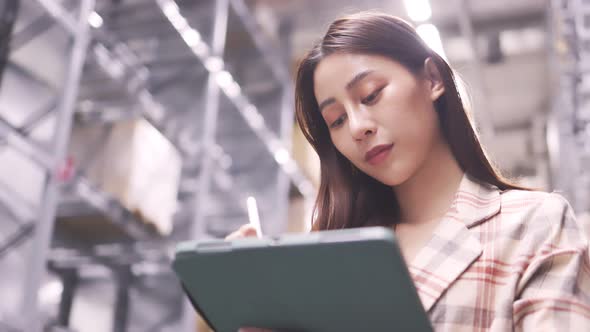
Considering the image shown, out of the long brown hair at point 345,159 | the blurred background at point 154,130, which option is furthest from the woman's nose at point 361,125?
the blurred background at point 154,130

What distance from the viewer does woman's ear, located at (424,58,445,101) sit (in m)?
1.36

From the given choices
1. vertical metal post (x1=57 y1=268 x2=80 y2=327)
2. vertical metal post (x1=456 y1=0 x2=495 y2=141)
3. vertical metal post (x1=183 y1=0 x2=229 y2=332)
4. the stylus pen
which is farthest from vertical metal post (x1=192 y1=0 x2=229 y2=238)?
the stylus pen

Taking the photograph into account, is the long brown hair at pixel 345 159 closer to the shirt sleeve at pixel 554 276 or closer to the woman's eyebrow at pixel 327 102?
the woman's eyebrow at pixel 327 102

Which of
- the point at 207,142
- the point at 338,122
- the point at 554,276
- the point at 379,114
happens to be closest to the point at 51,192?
the point at 207,142

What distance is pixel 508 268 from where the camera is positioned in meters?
1.08

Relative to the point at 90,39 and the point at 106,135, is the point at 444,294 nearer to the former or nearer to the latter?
the point at 90,39

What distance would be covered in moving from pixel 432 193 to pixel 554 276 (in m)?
0.37

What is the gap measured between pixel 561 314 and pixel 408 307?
0.24 meters

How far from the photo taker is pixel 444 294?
1.09 meters

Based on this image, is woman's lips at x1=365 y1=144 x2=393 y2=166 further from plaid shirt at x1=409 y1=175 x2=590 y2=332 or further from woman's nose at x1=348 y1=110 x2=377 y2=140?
plaid shirt at x1=409 y1=175 x2=590 y2=332

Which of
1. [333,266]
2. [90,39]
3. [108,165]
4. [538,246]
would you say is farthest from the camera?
[108,165]

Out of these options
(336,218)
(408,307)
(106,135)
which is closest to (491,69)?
(106,135)

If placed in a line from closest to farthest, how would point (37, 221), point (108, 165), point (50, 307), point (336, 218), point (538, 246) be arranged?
1. point (538, 246)
2. point (336, 218)
3. point (37, 221)
4. point (108, 165)
5. point (50, 307)

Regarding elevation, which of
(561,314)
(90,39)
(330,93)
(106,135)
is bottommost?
(561,314)
